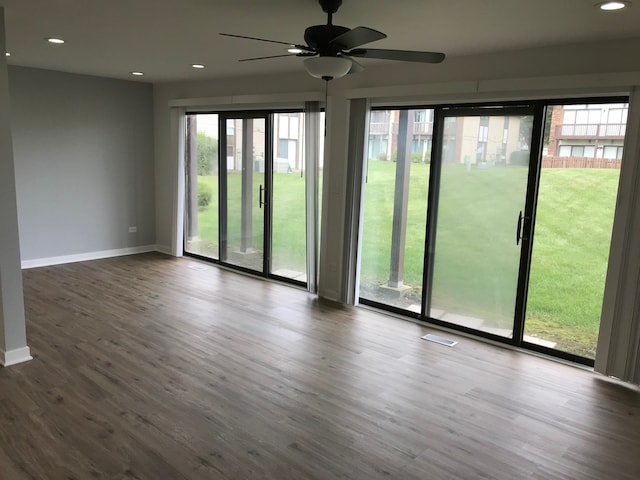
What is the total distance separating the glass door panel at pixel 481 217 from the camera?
405 cm

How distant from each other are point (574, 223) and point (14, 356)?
4228mm

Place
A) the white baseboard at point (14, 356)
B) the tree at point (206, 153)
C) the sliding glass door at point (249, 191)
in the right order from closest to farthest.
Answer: the white baseboard at point (14, 356), the sliding glass door at point (249, 191), the tree at point (206, 153)

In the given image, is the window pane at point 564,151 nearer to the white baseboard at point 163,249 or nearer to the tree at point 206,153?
the tree at point 206,153

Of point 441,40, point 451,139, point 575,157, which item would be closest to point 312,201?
point 451,139

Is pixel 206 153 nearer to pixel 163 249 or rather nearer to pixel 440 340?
pixel 163 249

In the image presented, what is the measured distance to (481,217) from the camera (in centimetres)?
Result: 427

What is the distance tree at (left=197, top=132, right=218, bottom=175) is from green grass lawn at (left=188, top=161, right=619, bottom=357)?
249cm

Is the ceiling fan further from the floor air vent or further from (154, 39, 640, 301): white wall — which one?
the floor air vent

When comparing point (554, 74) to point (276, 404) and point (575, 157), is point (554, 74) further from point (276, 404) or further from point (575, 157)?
point (276, 404)

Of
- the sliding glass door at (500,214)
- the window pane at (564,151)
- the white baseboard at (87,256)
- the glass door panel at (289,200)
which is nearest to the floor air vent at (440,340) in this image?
the sliding glass door at (500,214)

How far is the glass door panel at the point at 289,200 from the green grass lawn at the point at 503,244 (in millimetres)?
922

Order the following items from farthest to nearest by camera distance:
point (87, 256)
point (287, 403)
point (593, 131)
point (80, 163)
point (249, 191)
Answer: point (87, 256) → point (80, 163) → point (249, 191) → point (593, 131) → point (287, 403)

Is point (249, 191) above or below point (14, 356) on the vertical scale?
above

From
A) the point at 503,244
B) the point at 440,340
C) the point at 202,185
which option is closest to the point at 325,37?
the point at 503,244
